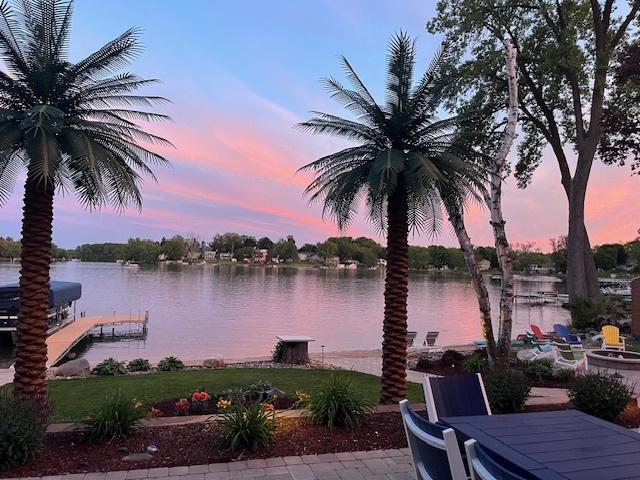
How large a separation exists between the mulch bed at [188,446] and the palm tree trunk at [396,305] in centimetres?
93

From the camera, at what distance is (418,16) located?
1969 cm

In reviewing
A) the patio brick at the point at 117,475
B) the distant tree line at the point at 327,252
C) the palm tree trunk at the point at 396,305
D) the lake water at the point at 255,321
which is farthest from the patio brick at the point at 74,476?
the distant tree line at the point at 327,252

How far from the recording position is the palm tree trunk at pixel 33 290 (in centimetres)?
564

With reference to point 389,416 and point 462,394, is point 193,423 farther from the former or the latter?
point 462,394

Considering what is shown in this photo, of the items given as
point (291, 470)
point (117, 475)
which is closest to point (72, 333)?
point (117, 475)

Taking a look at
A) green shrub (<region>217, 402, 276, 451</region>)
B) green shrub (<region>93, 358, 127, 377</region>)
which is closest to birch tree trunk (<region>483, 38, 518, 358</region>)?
green shrub (<region>217, 402, 276, 451</region>)

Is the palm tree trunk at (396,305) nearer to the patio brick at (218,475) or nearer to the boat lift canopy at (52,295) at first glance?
the patio brick at (218,475)

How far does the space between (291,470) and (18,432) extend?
2.54m

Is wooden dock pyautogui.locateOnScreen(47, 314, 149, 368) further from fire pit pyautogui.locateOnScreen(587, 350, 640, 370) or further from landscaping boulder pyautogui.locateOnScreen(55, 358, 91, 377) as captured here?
fire pit pyautogui.locateOnScreen(587, 350, 640, 370)

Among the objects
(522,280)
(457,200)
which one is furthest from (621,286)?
(457,200)

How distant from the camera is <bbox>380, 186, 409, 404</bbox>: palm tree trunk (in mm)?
6793

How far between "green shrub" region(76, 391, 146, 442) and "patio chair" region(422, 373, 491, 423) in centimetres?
317

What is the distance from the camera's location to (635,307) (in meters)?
18.2

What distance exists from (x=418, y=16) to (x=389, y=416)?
18.1 m
